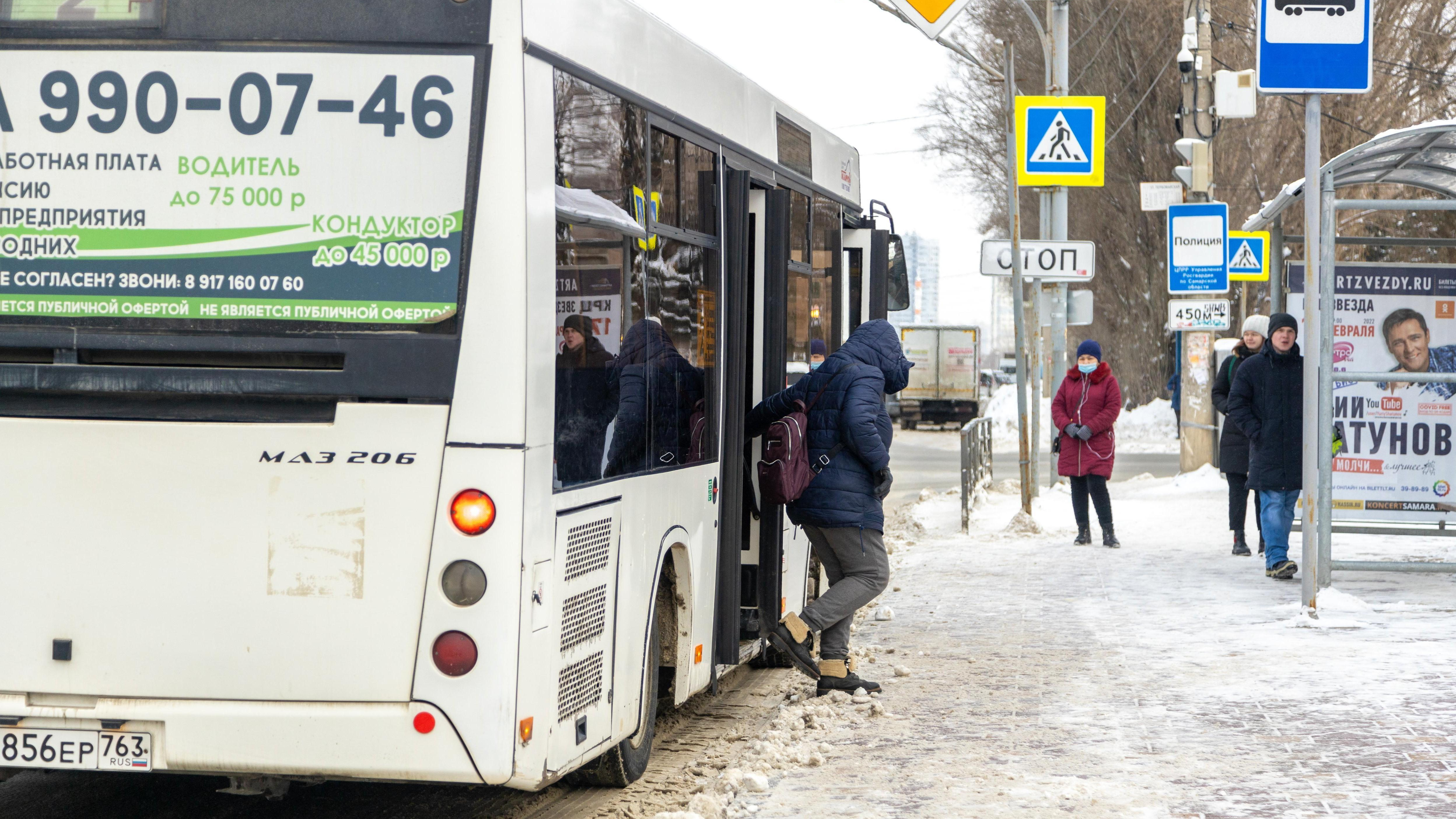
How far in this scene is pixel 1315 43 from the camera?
9.39 m

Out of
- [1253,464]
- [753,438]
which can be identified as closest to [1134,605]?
[1253,464]

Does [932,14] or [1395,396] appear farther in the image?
[932,14]

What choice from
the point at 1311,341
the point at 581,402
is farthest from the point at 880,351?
the point at 1311,341

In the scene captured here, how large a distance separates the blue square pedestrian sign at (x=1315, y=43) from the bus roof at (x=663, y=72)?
9.25 ft

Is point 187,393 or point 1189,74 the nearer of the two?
point 187,393

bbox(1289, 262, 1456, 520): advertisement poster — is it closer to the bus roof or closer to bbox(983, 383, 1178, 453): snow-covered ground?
the bus roof

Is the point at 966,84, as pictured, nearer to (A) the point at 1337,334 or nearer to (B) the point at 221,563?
(A) the point at 1337,334

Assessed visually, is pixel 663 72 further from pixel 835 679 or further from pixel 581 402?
pixel 835 679

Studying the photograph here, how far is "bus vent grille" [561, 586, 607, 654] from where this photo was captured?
503 cm

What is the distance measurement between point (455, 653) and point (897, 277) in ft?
22.3

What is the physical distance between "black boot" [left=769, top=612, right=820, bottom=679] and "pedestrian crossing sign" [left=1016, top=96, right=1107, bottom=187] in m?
8.97

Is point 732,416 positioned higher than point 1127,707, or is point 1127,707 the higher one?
point 732,416

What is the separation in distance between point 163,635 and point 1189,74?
668 inches

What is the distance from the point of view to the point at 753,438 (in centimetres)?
775
